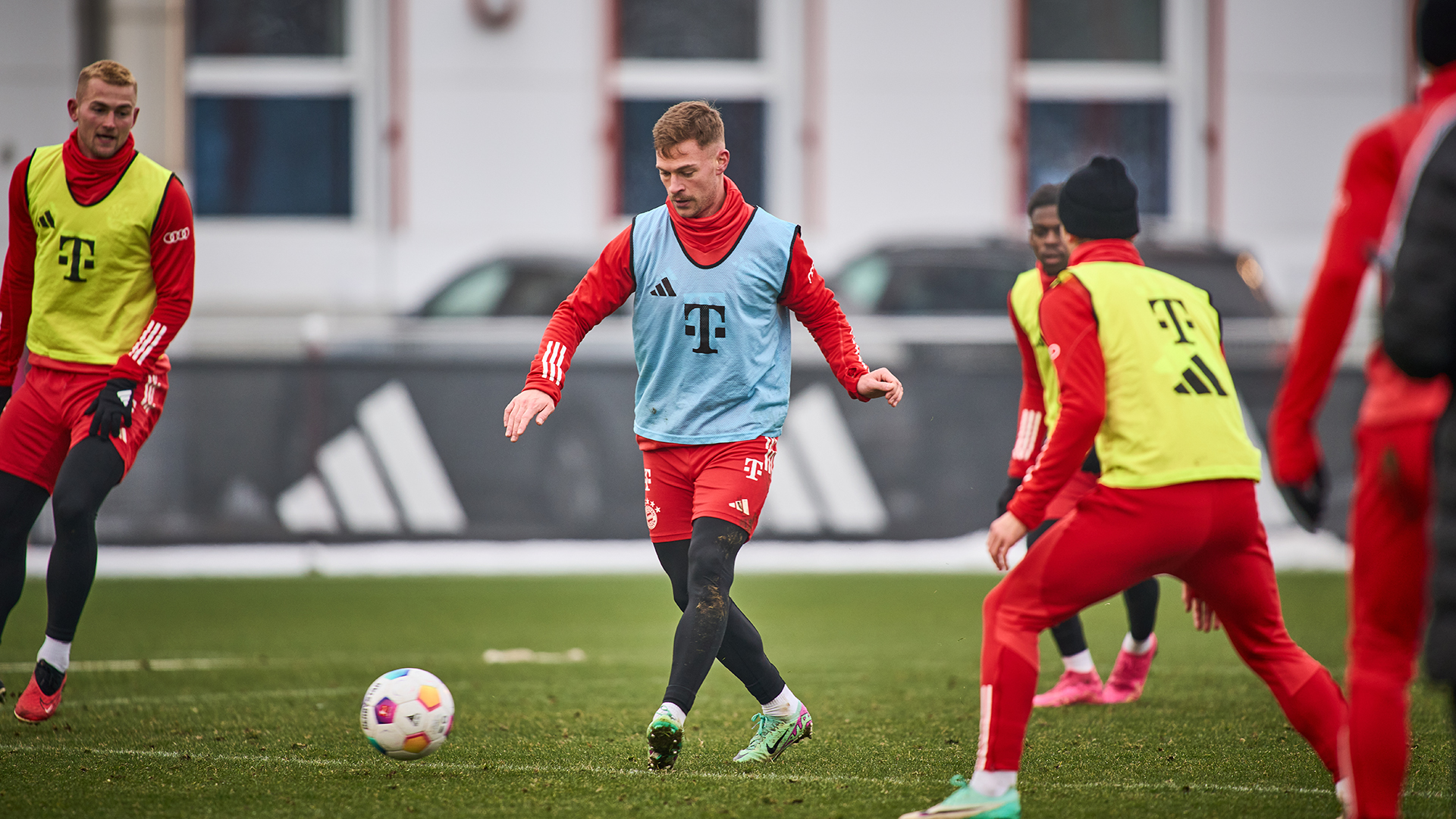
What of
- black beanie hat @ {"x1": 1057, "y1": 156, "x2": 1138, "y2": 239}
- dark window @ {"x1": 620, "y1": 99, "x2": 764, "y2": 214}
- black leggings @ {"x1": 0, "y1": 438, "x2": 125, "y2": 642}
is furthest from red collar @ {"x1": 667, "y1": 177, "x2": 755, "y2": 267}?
dark window @ {"x1": 620, "y1": 99, "x2": 764, "y2": 214}

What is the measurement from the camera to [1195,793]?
15.3 ft

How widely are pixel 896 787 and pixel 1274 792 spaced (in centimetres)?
114

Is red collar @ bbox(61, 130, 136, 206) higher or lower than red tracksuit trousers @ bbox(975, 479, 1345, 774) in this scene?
higher

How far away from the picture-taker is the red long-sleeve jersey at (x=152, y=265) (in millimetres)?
5949

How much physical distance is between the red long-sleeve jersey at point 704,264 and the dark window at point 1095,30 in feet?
47.7

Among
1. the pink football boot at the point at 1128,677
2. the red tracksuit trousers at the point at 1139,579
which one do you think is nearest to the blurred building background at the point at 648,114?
the pink football boot at the point at 1128,677

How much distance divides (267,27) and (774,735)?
15019 mm

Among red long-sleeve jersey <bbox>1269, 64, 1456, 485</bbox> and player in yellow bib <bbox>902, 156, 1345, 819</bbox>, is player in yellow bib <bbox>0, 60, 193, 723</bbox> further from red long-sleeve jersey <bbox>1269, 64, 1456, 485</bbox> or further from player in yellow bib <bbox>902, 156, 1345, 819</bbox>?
red long-sleeve jersey <bbox>1269, 64, 1456, 485</bbox>

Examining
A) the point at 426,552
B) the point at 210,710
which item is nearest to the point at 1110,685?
the point at 210,710

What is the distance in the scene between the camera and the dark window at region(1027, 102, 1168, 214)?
19078mm

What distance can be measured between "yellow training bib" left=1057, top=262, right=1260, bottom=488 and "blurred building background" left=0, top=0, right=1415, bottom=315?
13.5 meters

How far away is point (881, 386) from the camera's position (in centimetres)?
505

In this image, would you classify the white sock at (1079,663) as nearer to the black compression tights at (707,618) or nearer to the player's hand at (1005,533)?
the black compression tights at (707,618)

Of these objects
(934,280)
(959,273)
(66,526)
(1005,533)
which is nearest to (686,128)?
(1005,533)
